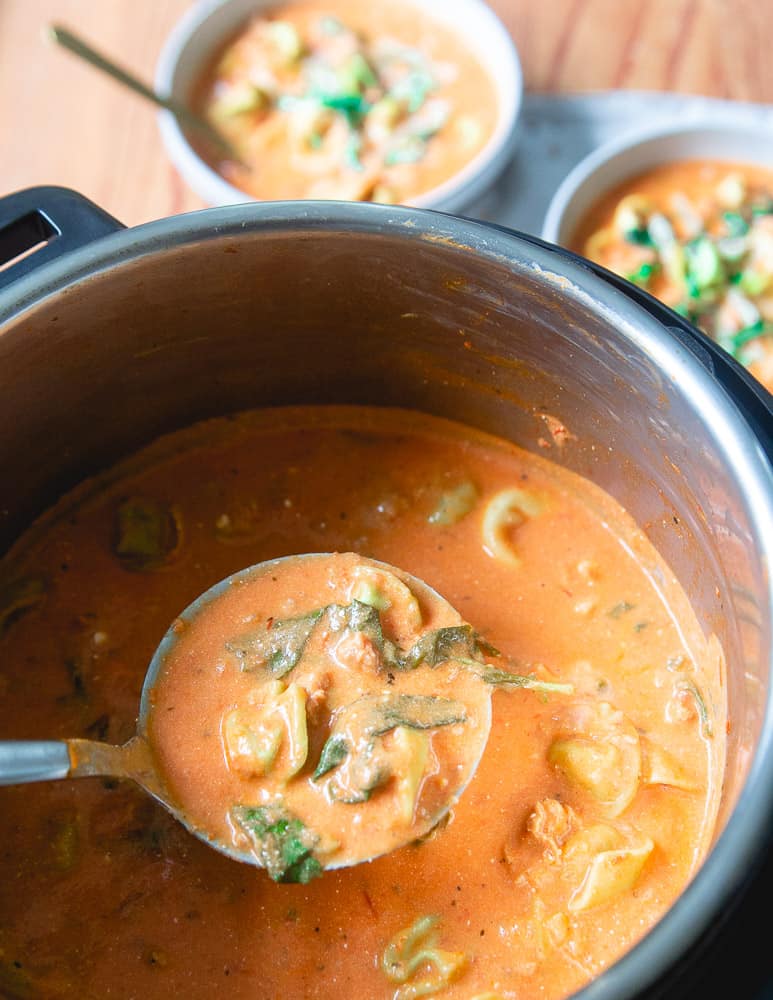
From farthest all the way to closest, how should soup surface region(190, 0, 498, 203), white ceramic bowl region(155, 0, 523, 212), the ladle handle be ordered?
soup surface region(190, 0, 498, 203) → white ceramic bowl region(155, 0, 523, 212) → the ladle handle

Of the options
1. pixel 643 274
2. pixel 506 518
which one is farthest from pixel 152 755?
pixel 643 274

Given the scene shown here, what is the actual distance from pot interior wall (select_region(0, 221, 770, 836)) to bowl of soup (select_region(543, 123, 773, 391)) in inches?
19.4

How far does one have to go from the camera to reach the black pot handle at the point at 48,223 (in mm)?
1085

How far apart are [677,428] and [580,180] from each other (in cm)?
81

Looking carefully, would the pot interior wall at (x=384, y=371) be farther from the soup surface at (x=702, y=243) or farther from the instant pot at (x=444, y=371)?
the soup surface at (x=702, y=243)

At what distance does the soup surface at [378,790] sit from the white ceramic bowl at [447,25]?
474 millimetres

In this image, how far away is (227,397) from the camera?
4.63 ft

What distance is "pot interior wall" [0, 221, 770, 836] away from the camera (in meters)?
1.06

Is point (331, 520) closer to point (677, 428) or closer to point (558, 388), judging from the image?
point (558, 388)

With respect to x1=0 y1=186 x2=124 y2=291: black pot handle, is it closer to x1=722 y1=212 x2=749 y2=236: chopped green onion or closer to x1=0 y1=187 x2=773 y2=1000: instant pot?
x1=0 y1=187 x2=773 y2=1000: instant pot

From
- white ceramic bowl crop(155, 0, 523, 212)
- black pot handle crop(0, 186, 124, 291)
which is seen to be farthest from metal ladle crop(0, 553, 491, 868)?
white ceramic bowl crop(155, 0, 523, 212)

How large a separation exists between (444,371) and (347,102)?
2.54ft

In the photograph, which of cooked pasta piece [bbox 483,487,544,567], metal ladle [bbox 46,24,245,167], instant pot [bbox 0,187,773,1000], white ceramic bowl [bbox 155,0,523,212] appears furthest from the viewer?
white ceramic bowl [bbox 155,0,523,212]

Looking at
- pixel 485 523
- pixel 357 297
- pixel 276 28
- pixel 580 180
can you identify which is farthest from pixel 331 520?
pixel 276 28
